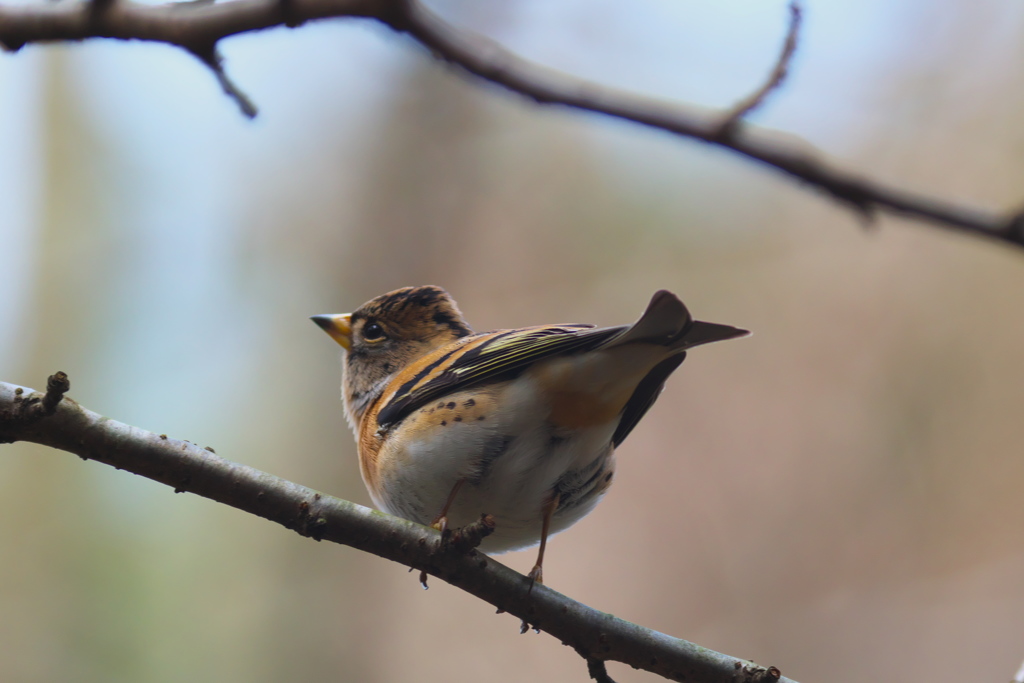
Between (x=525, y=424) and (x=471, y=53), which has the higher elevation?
(x=471, y=53)

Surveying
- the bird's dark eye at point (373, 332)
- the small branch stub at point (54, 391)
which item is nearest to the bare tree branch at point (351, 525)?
the small branch stub at point (54, 391)

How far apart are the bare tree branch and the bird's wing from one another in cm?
94

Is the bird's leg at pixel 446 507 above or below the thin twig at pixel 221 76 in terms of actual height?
below

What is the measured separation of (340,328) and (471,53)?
3972mm

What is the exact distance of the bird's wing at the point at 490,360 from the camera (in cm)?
328

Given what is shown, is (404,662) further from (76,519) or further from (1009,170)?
(1009,170)

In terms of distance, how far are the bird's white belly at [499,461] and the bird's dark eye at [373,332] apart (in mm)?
1649

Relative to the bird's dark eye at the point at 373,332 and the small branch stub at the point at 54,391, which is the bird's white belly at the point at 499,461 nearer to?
the small branch stub at the point at 54,391

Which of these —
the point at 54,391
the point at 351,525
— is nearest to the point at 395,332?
the point at 351,525

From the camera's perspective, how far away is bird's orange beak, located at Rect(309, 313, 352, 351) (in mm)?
5344

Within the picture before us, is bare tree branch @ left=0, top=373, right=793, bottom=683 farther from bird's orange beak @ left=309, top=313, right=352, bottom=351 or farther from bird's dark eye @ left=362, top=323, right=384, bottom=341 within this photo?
bird's orange beak @ left=309, top=313, right=352, bottom=351

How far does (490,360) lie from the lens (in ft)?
11.5

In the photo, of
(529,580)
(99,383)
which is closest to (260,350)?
(99,383)

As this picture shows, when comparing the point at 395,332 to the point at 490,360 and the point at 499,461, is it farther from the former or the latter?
the point at 499,461
